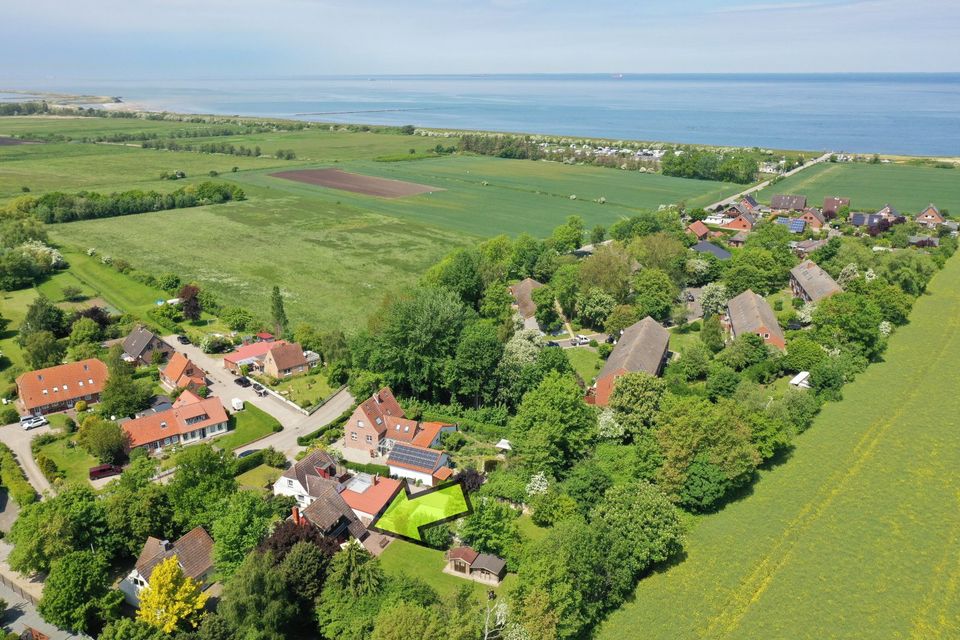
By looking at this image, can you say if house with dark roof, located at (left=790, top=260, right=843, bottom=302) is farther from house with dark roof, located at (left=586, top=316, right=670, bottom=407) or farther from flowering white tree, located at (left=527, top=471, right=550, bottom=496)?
flowering white tree, located at (left=527, top=471, right=550, bottom=496)

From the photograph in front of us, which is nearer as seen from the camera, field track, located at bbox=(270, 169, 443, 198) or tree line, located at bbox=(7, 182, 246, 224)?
tree line, located at bbox=(7, 182, 246, 224)

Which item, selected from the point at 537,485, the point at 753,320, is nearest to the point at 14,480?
the point at 537,485

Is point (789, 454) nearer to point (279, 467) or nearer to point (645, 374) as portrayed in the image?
point (645, 374)

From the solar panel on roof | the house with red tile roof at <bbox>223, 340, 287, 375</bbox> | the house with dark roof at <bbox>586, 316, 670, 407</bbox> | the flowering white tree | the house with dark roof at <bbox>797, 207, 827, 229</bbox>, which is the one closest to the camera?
the flowering white tree

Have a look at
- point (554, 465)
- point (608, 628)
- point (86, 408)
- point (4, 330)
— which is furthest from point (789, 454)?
point (4, 330)

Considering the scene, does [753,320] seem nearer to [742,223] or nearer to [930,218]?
[742,223]

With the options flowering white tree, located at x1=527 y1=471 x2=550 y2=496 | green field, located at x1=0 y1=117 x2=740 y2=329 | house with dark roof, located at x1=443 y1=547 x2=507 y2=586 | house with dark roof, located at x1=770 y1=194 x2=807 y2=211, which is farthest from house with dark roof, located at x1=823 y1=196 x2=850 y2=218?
house with dark roof, located at x1=443 y1=547 x2=507 y2=586

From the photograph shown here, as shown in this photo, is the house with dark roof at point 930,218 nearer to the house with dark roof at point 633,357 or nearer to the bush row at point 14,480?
the house with dark roof at point 633,357

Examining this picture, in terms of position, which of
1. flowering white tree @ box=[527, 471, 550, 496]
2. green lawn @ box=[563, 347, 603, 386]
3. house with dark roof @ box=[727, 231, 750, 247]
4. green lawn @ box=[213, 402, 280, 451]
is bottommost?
green lawn @ box=[213, 402, 280, 451]
